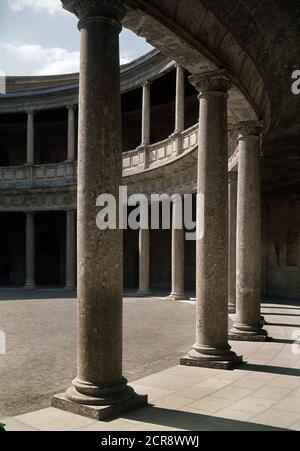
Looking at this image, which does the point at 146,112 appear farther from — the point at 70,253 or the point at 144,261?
the point at 70,253

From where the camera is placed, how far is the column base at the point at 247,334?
11.0 metres

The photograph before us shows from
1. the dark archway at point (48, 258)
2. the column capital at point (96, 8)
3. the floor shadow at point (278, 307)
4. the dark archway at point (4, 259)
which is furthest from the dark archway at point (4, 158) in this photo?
the column capital at point (96, 8)

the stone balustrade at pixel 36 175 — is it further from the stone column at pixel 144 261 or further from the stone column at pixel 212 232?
the stone column at pixel 212 232

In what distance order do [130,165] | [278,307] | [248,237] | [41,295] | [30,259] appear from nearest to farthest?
1. [248,237]
2. [278,307]
3. [41,295]
4. [130,165]
5. [30,259]

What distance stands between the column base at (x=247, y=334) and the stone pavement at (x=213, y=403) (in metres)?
1.35

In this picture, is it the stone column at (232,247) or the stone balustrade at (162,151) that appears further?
the stone balustrade at (162,151)

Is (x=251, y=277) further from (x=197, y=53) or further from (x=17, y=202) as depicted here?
(x=17, y=202)

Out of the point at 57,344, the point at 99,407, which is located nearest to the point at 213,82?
the point at 99,407

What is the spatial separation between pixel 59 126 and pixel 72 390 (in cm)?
2979

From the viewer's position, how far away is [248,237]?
37.5 ft

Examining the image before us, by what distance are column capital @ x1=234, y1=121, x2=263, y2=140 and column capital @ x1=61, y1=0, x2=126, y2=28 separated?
5555 mm

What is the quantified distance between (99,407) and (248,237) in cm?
661

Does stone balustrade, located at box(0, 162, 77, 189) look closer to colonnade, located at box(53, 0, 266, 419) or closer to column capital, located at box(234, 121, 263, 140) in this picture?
column capital, located at box(234, 121, 263, 140)
